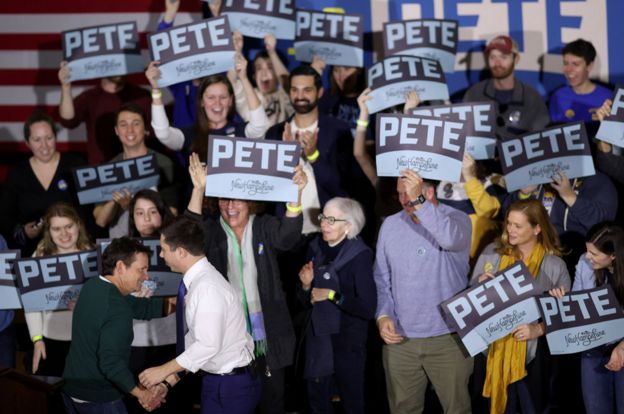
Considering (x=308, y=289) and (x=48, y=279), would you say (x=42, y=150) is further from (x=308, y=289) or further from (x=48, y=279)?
(x=308, y=289)

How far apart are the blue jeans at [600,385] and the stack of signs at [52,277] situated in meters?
2.98

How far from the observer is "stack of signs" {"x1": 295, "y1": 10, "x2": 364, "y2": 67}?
299 inches

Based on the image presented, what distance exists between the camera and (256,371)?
17.6 ft

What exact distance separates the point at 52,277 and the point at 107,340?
1.24 metres

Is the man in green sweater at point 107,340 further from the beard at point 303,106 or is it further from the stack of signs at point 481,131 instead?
the stack of signs at point 481,131

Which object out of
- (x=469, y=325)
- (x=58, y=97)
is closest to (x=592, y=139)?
(x=469, y=325)

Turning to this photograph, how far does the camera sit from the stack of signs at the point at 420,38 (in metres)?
7.47

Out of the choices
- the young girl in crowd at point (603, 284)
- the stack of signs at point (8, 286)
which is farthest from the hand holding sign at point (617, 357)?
the stack of signs at point (8, 286)

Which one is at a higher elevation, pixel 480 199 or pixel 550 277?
pixel 480 199

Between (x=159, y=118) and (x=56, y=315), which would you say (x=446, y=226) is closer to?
(x=159, y=118)

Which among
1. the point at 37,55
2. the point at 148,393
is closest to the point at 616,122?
the point at 148,393

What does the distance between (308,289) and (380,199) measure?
101 centimetres

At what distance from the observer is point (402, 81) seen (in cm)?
695

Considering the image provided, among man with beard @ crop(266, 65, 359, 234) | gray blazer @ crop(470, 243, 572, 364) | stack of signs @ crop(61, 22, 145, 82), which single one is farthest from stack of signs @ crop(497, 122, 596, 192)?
stack of signs @ crop(61, 22, 145, 82)
